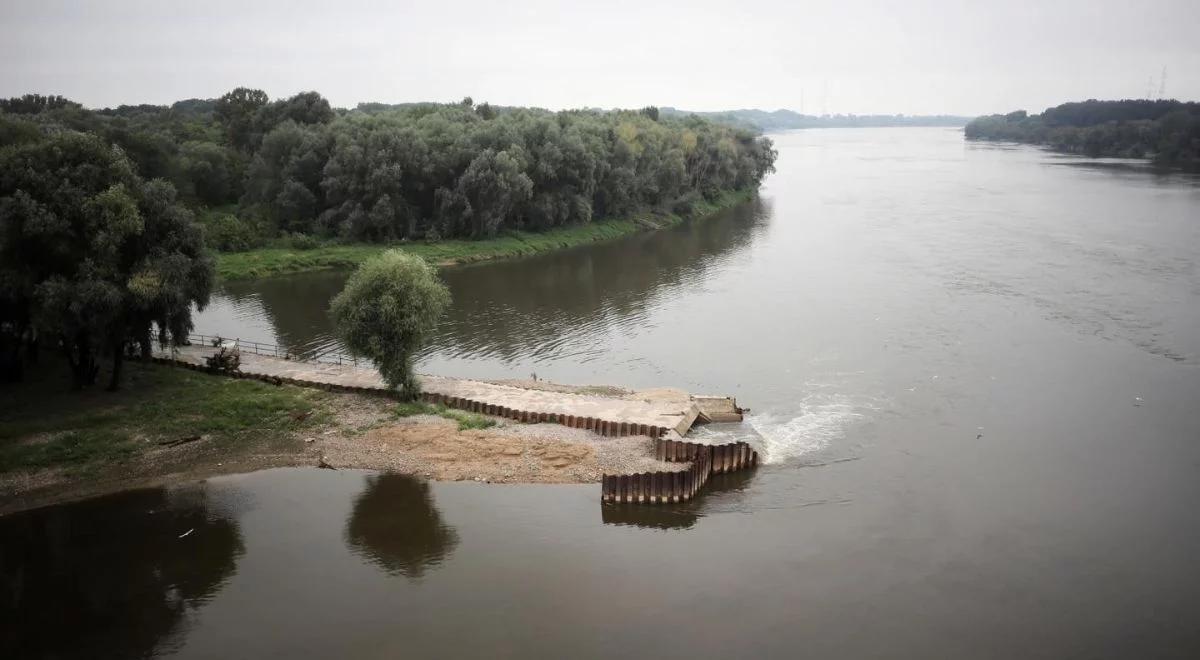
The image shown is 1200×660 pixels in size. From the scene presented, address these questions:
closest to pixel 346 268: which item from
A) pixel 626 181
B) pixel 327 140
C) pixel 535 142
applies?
pixel 327 140

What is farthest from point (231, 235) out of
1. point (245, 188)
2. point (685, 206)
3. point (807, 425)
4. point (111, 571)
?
point (807, 425)

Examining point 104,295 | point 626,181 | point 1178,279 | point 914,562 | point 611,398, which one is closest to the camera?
point 914,562

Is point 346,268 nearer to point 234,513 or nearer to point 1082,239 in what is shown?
point 234,513

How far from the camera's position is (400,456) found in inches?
1506

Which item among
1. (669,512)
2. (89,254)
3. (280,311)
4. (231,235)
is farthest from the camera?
(231,235)

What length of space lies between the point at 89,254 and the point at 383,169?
49.5 meters

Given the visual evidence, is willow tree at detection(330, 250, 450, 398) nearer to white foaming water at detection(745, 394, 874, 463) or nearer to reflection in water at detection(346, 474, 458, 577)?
reflection in water at detection(346, 474, 458, 577)

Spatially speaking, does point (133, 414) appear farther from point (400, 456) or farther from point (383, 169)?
point (383, 169)

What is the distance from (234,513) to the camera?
3394 cm

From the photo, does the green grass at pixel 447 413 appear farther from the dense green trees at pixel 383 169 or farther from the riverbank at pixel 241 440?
the dense green trees at pixel 383 169

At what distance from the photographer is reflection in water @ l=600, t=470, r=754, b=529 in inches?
1339

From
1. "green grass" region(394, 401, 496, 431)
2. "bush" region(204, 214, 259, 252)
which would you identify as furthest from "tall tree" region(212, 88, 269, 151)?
"green grass" region(394, 401, 496, 431)

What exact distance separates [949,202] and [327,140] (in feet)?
272

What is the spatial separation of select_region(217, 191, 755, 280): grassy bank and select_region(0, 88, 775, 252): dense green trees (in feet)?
5.73
